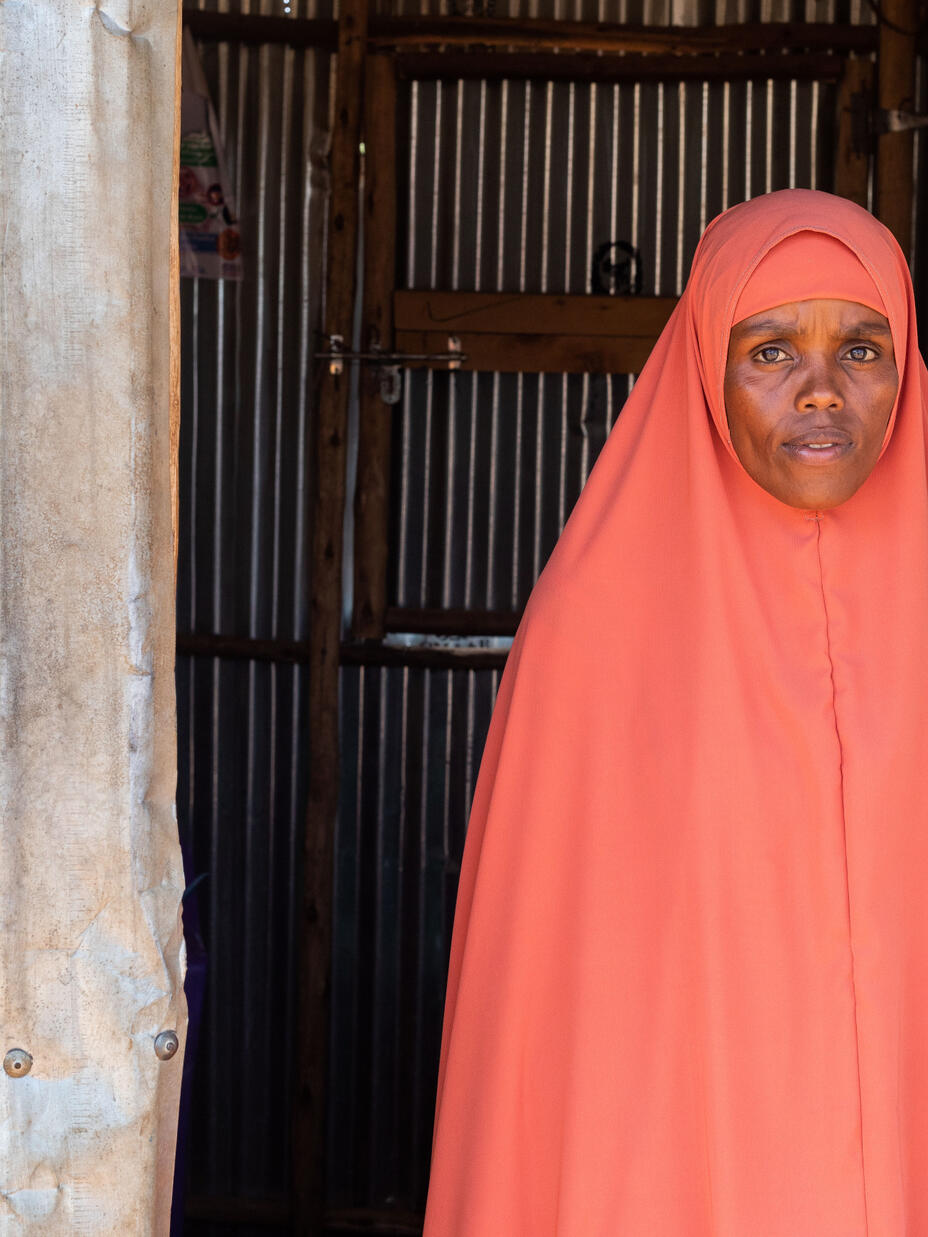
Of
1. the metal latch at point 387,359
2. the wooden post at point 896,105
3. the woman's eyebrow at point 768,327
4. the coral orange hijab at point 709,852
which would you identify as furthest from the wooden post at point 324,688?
the woman's eyebrow at point 768,327

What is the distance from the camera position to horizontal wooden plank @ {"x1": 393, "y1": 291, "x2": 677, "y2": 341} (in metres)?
4.16

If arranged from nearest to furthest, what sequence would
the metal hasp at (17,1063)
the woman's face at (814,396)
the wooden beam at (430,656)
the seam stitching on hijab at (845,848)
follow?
the metal hasp at (17,1063), the seam stitching on hijab at (845,848), the woman's face at (814,396), the wooden beam at (430,656)

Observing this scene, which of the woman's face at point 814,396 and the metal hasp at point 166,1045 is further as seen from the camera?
the woman's face at point 814,396

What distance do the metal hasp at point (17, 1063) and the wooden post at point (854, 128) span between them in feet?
11.8

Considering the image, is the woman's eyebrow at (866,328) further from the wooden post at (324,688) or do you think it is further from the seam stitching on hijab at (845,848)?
the wooden post at (324,688)

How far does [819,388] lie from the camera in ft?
5.49

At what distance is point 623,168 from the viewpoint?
422 centimetres

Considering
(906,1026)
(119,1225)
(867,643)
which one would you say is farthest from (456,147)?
(119,1225)

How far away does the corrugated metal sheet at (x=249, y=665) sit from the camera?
169 inches

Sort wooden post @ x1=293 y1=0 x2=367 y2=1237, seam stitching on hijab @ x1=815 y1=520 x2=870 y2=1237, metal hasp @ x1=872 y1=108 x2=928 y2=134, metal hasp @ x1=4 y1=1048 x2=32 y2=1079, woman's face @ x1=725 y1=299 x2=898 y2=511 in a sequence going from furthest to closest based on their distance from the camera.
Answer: wooden post @ x1=293 y1=0 x2=367 y2=1237
metal hasp @ x1=872 y1=108 x2=928 y2=134
woman's face @ x1=725 y1=299 x2=898 y2=511
seam stitching on hijab @ x1=815 y1=520 x2=870 y2=1237
metal hasp @ x1=4 y1=1048 x2=32 y2=1079

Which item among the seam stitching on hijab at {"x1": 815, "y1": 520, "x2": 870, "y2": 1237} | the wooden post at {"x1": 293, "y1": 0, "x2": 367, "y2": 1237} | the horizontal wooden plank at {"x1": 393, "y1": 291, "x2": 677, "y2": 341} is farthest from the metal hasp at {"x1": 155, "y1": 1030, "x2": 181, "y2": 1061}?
the horizontal wooden plank at {"x1": 393, "y1": 291, "x2": 677, "y2": 341}

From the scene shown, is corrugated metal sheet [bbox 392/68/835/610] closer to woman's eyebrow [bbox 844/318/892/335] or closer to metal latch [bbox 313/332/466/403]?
metal latch [bbox 313/332/466/403]

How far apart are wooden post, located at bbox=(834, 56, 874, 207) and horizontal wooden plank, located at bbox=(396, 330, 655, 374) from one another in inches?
29.8

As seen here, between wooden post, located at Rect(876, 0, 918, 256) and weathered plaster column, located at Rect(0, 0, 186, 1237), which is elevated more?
wooden post, located at Rect(876, 0, 918, 256)
